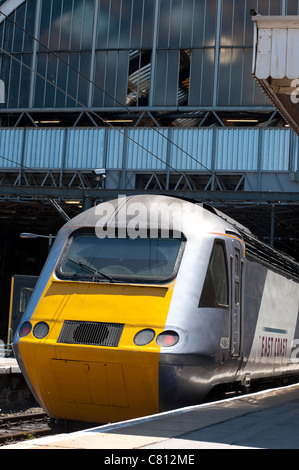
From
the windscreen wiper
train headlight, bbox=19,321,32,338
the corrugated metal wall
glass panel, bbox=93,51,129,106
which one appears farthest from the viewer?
glass panel, bbox=93,51,129,106

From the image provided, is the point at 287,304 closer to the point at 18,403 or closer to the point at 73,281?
the point at 73,281

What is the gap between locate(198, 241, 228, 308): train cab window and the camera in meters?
9.71

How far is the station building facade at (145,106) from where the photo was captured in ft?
94.8

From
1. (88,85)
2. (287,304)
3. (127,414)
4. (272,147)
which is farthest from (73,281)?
(88,85)

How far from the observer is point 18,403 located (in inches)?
675

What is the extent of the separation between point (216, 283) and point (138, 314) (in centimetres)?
141

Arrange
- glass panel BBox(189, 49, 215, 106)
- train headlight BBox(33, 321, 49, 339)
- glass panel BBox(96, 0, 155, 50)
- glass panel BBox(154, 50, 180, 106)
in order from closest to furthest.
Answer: train headlight BBox(33, 321, 49, 339)
glass panel BBox(189, 49, 215, 106)
glass panel BBox(154, 50, 180, 106)
glass panel BBox(96, 0, 155, 50)

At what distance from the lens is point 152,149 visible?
29594 millimetres

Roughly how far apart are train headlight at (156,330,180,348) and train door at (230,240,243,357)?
150 centimetres

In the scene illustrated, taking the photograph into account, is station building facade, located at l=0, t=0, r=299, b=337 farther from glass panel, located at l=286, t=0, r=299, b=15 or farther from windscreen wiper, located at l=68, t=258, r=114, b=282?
windscreen wiper, located at l=68, t=258, r=114, b=282

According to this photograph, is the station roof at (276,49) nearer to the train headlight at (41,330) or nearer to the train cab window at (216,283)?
the train cab window at (216,283)

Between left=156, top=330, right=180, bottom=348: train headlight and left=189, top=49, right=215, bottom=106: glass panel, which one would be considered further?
left=189, top=49, right=215, bottom=106: glass panel

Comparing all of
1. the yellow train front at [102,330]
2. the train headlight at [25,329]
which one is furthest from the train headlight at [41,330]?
the train headlight at [25,329]
